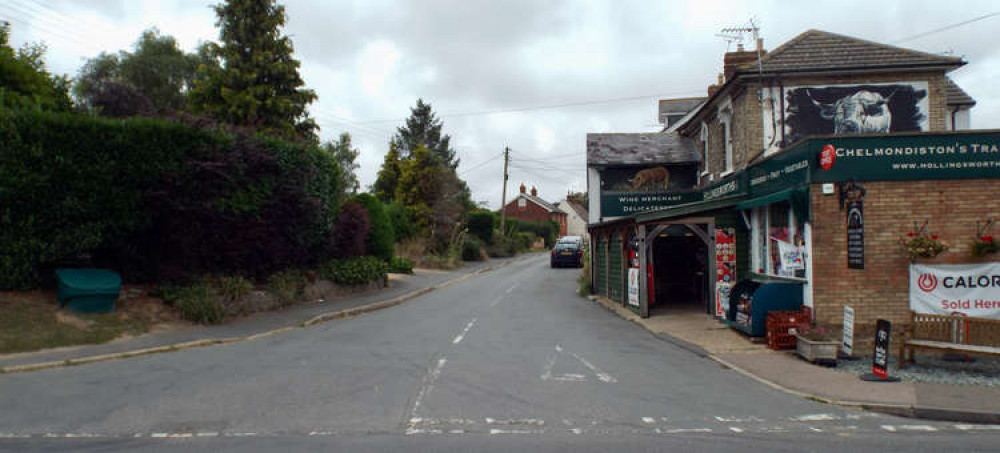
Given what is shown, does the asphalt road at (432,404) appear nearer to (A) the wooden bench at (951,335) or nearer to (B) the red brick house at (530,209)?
(A) the wooden bench at (951,335)

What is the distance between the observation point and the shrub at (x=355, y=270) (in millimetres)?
20016

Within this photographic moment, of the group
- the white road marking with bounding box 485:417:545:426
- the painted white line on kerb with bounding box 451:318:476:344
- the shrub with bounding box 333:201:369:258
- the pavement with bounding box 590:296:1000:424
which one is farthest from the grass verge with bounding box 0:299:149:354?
the pavement with bounding box 590:296:1000:424

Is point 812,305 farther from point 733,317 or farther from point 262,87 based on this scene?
point 262,87

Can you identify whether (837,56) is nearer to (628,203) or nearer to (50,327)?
(628,203)

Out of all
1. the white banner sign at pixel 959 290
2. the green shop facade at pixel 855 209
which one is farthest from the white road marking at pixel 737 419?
the white banner sign at pixel 959 290

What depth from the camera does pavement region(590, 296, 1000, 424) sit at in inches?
278

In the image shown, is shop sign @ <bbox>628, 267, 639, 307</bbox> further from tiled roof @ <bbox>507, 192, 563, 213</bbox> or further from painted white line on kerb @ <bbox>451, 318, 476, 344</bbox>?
tiled roof @ <bbox>507, 192, 563, 213</bbox>

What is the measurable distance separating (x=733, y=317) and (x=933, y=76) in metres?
9.55

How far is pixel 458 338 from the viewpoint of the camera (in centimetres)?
1262

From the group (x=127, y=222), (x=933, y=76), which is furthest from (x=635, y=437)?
(x=933, y=76)

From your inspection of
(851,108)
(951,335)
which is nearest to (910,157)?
(951,335)

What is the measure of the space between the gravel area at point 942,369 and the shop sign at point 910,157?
299 centimetres

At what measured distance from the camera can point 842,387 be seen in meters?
8.22

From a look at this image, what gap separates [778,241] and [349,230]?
43.4 feet
